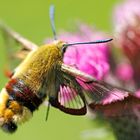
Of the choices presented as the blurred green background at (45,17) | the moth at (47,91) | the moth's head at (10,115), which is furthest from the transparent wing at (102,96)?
the blurred green background at (45,17)

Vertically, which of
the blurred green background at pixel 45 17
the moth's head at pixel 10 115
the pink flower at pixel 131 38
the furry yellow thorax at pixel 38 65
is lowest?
the blurred green background at pixel 45 17

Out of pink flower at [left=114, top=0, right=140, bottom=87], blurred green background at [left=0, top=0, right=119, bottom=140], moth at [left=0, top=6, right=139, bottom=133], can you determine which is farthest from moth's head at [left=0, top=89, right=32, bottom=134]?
blurred green background at [left=0, top=0, right=119, bottom=140]

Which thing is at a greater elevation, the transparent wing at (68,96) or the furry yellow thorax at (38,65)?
the furry yellow thorax at (38,65)

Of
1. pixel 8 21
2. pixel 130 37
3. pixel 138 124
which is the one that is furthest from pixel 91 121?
pixel 8 21

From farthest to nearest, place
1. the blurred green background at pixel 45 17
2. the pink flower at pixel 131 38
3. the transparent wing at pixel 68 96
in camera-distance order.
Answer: the blurred green background at pixel 45 17 < the pink flower at pixel 131 38 < the transparent wing at pixel 68 96

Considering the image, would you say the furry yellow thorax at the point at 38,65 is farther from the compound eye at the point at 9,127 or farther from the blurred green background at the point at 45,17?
the blurred green background at the point at 45,17

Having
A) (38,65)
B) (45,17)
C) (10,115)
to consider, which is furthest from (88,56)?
(45,17)

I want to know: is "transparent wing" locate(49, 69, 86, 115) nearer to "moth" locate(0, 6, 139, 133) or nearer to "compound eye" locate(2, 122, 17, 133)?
"moth" locate(0, 6, 139, 133)

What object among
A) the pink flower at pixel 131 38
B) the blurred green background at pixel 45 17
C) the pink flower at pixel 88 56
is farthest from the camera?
the blurred green background at pixel 45 17

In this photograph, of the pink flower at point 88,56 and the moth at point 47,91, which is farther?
the pink flower at point 88,56
